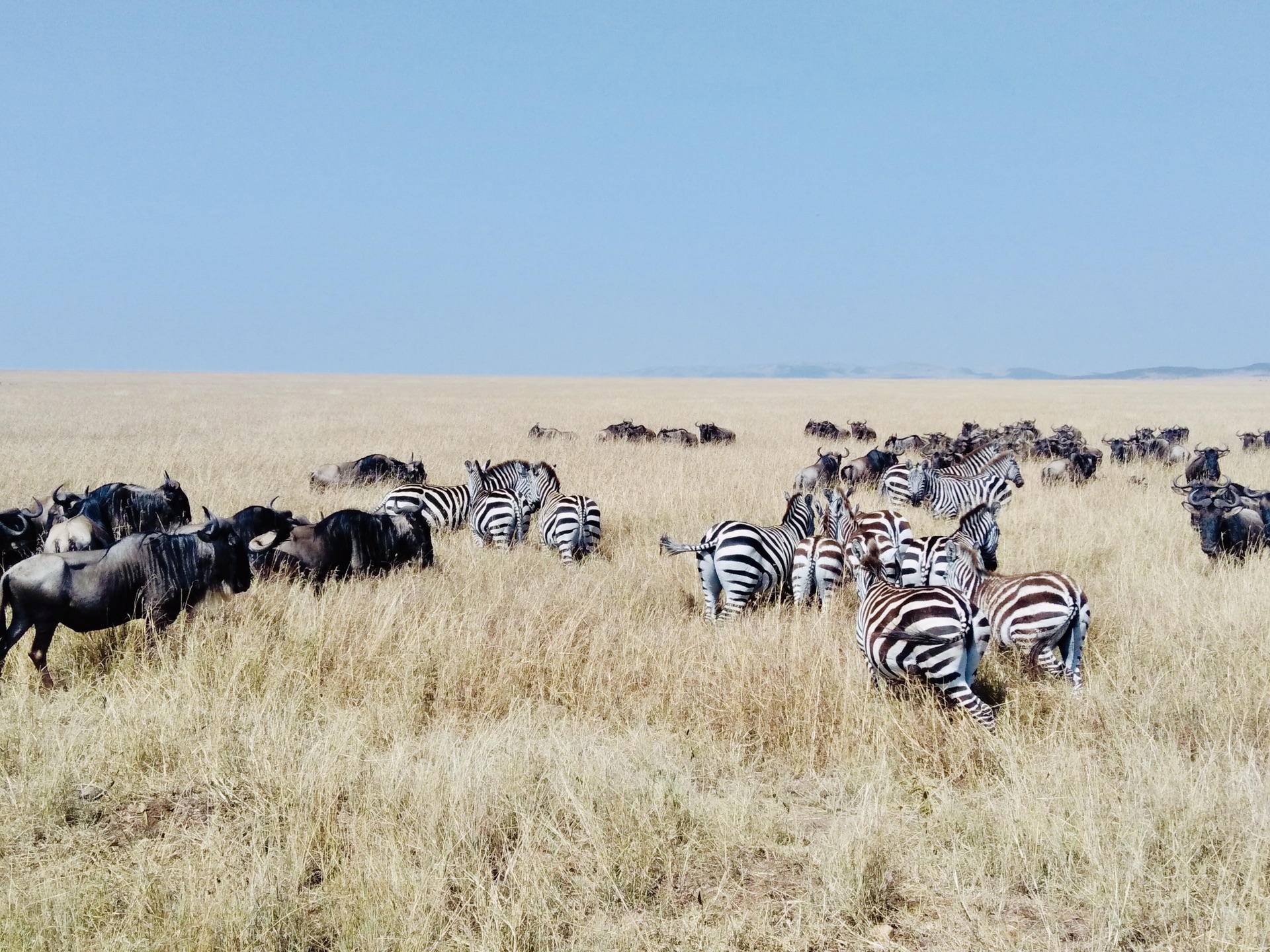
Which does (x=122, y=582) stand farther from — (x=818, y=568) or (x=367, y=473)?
(x=367, y=473)

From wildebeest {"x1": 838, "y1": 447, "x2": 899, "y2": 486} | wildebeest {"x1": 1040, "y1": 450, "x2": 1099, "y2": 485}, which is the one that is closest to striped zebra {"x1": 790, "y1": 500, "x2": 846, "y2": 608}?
wildebeest {"x1": 838, "y1": 447, "x2": 899, "y2": 486}

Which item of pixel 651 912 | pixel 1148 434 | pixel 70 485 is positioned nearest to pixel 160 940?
pixel 651 912

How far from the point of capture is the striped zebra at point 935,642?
5355 millimetres

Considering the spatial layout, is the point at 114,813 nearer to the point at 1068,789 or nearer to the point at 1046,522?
the point at 1068,789

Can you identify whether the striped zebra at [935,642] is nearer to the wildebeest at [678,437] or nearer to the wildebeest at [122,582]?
the wildebeest at [122,582]

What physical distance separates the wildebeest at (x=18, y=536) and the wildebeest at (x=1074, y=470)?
56.2ft

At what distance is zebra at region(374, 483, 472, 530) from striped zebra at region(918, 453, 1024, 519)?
25.1 ft

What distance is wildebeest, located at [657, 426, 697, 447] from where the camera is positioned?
2602cm

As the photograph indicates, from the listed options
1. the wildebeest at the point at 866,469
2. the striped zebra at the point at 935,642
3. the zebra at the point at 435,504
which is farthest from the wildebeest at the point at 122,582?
the wildebeest at the point at 866,469

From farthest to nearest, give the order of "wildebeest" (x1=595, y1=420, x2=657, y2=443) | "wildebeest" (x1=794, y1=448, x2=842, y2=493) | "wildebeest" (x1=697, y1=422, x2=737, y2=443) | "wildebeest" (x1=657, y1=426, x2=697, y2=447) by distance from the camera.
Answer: "wildebeest" (x1=595, y1=420, x2=657, y2=443)
"wildebeest" (x1=697, y1=422, x2=737, y2=443)
"wildebeest" (x1=657, y1=426, x2=697, y2=447)
"wildebeest" (x1=794, y1=448, x2=842, y2=493)

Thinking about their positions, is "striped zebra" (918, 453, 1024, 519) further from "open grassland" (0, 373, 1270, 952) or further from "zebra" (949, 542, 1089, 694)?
"zebra" (949, 542, 1089, 694)

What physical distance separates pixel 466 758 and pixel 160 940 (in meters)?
1.66

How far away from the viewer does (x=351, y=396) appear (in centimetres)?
6275

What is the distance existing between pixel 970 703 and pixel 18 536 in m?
7.96
